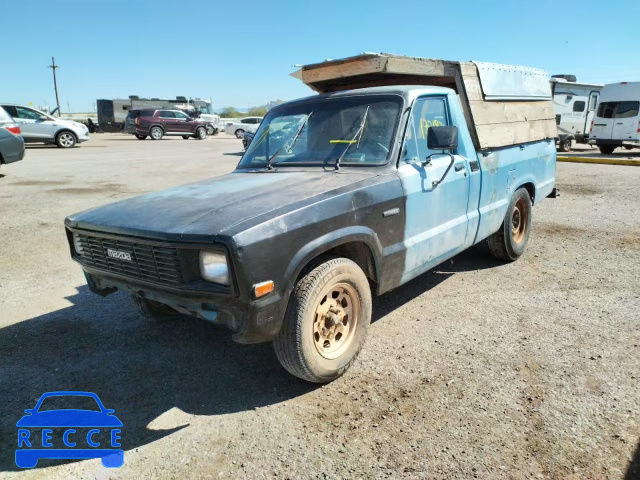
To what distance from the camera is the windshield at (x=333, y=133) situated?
12.0 feet

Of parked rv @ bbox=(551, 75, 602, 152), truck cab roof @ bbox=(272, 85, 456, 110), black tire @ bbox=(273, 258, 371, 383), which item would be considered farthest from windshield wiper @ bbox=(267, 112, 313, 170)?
parked rv @ bbox=(551, 75, 602, 152)

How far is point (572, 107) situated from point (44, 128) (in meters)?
23.8

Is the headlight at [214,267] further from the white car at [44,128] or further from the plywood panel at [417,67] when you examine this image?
the white car at [44,128]

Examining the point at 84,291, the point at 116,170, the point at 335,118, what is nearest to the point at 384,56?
the point at 335,118

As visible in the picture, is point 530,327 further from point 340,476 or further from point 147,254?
point 147,254

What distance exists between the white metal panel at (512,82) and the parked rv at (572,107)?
1646cm

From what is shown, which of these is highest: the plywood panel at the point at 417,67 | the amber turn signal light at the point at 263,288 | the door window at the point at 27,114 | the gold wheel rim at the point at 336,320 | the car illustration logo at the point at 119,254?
the door window at the point at 27,114

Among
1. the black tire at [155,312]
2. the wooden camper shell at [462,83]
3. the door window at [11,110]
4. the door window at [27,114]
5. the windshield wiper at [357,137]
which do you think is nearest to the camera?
the windshield wiper at [357,137]

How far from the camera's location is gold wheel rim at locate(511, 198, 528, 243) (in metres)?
5.48

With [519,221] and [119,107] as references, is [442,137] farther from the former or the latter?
[119,107]

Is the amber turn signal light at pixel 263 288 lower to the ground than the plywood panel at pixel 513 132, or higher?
lower

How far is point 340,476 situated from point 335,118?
2.70 metres

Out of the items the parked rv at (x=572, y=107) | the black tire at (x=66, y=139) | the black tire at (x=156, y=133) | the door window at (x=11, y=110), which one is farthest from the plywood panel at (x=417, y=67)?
the black tire at (x=156, y=133)

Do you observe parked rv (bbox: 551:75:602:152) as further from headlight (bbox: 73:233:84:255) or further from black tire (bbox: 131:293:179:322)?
headlight (bbox: 73:233:84:255)
